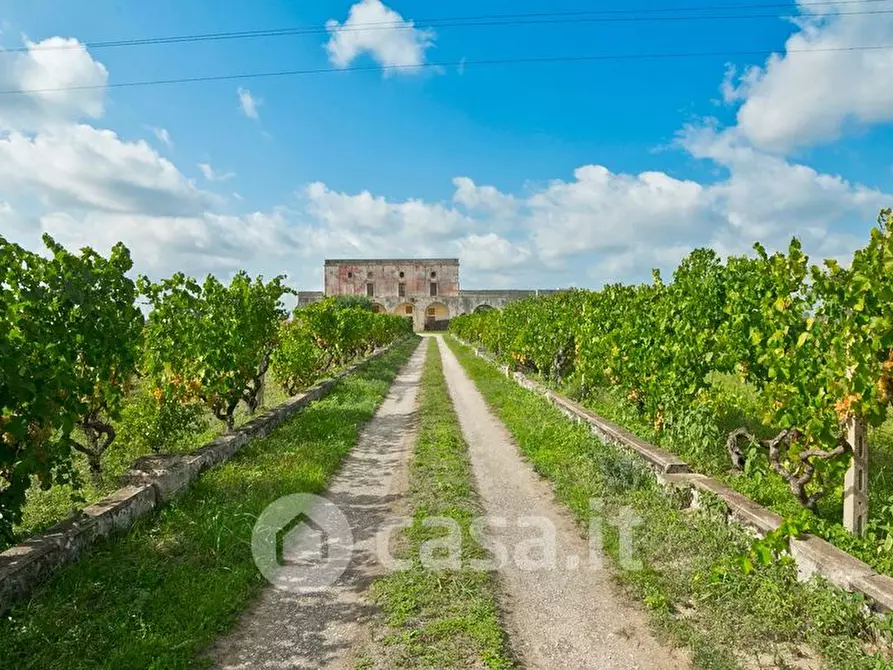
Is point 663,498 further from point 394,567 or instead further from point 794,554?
point 394,567

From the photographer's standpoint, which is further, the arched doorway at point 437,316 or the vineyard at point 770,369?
the arched doorway at point 437,316

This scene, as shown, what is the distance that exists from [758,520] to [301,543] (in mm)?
3779

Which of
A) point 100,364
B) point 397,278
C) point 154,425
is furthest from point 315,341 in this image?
point 397,278

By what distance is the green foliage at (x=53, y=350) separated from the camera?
3741mm

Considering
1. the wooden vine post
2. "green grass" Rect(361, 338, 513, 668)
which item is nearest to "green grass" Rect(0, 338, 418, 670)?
"green grass" Rect(361, 338, 513, 668)

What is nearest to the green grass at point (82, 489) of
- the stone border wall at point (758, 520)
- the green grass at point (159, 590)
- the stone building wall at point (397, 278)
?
the green grass at point (159, 590)

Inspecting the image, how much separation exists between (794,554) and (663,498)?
1638 mm

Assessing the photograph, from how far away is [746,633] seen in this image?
3.39 meters

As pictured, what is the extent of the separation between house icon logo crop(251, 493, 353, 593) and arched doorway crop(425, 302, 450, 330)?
61.5 meters

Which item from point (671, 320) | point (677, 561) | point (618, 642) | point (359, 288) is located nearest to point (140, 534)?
point (618, 642)

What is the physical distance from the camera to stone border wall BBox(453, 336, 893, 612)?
134 inches

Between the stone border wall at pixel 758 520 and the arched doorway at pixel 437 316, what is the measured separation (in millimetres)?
59237

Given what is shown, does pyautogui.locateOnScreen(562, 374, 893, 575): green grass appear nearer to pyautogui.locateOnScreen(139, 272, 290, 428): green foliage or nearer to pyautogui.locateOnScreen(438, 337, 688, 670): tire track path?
pyautogui.locateOnScreen(438, 337, 688, 670): tire track path

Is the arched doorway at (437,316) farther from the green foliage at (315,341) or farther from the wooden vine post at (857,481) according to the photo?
the wooden vine post at (857,481)
